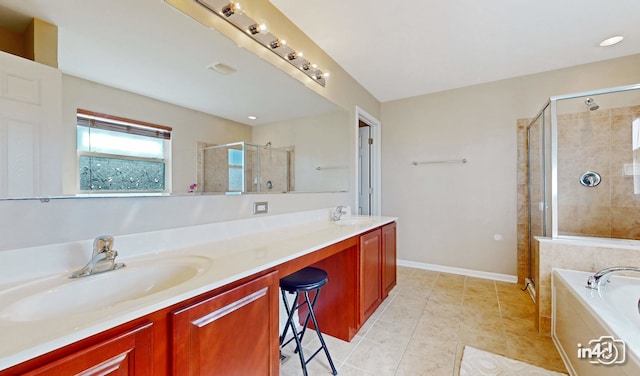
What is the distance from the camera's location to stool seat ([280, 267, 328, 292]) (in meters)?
1.39

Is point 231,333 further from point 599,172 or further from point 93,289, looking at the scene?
point 599,172

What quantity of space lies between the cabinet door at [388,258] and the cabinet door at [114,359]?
6.07 ft

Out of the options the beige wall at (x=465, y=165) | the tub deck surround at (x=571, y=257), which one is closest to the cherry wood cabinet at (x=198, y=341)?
the tub deck surround at (x=571, y=257)

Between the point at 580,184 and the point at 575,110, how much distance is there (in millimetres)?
Result: 738

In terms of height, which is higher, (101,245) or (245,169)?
(245,169)

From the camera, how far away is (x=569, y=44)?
7.33 ft

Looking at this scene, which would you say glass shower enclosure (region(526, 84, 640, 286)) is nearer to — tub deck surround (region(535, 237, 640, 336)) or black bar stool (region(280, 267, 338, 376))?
tub deck surround (region(535, 237, 640, 336))

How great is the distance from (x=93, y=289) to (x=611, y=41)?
3867 millimetres

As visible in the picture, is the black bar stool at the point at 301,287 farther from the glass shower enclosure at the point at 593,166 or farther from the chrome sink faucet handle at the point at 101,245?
the glass shower enclosure at the point at 593,166

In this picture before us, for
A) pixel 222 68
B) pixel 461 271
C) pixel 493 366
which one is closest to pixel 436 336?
pixel 493 366

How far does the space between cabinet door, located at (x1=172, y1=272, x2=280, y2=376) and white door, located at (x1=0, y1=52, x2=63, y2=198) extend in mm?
688

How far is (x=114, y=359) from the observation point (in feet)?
2.02

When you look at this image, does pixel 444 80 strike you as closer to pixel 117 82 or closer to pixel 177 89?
pixel 177 89

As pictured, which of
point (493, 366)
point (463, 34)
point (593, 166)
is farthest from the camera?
point (593, 166)
